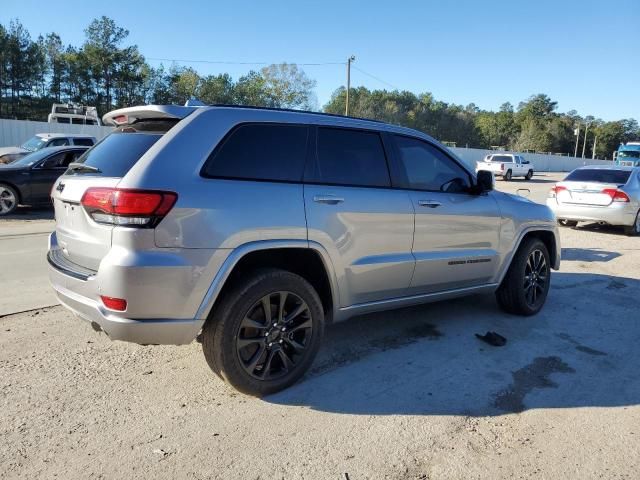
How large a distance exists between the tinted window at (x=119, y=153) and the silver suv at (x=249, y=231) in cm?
2

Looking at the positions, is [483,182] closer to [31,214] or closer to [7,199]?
[7,199]

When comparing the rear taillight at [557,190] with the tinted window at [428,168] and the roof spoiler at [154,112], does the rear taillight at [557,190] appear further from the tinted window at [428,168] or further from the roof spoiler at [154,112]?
the roof spoiler at [154,112]

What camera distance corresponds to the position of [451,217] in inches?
180

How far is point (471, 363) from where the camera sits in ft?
13.8

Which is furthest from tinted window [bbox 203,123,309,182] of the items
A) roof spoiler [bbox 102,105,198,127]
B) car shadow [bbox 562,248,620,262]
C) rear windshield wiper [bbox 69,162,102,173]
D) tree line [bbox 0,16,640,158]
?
tree line [bbox 0,16,640,158]

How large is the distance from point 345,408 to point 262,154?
181 cm

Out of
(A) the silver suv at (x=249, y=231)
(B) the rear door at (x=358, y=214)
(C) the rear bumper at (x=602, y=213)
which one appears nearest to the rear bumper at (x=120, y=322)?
(A) the silver suv at (x=249, y=231)

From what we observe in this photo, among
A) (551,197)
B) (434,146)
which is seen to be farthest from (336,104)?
(434,146)

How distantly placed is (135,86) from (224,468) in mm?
70373

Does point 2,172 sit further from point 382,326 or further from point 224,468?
point 224,468

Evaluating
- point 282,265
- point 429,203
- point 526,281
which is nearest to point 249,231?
point 282,265

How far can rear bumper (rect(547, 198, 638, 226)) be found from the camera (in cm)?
1123

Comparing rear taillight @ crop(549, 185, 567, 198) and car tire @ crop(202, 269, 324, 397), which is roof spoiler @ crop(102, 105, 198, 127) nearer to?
car tire @ crop(202, 269, 324, 397)

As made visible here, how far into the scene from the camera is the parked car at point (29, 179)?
11.7m
